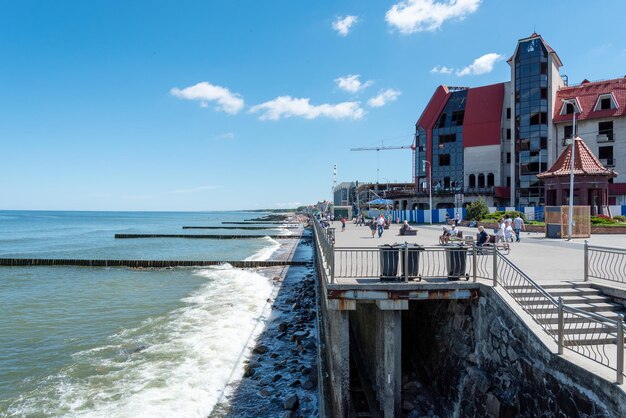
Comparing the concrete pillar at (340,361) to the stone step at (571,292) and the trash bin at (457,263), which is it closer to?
the trash bin at (457,263)

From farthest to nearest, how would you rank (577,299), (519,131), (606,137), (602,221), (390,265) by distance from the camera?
(519,131)
(606,137)
(602,221)
(390,265)
(577,299)

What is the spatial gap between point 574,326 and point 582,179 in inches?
1075

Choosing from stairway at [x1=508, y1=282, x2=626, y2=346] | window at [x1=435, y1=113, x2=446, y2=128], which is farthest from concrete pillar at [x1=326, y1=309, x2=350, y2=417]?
window at [x1=435, y1=113, x2=446, y2=128]

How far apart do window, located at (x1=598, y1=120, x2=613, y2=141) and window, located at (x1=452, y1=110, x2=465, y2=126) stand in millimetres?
18189

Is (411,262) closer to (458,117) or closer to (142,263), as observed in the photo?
(142,263)

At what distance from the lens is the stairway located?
22.5 feet

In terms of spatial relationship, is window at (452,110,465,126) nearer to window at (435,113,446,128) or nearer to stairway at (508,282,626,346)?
window at (435,113,446,128)

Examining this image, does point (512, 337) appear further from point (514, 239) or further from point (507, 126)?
point (507, 126)

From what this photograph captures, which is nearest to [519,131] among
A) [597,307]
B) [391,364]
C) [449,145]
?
[449,145]

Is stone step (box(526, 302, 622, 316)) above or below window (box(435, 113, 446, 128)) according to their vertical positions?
below

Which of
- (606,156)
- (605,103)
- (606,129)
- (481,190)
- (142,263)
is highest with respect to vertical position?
(605,103)

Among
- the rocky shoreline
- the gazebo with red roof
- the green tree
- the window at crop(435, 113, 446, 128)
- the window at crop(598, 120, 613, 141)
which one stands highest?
the window at crop(435, 113, 446, 128)

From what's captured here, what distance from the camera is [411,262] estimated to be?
29.9 ft

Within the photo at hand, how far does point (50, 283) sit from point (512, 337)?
30430 millimetres
